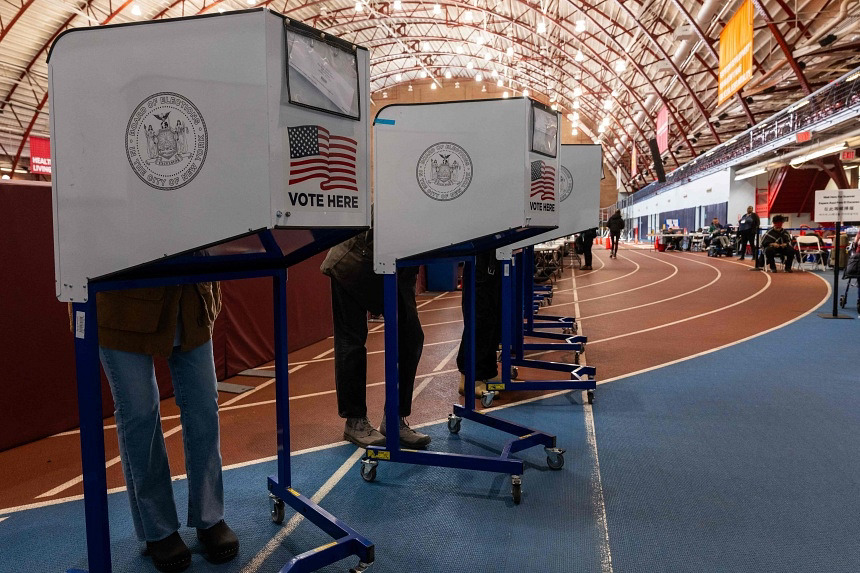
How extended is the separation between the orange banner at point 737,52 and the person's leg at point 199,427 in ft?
39.7

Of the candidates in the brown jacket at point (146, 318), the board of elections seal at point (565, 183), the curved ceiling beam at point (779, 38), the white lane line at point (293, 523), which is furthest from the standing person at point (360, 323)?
the curved ceiling beam at point (779, 38)

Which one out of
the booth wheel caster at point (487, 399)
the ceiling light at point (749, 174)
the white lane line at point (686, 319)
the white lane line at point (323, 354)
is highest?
the ceiling light at point (749, 174)

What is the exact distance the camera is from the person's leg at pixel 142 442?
1.85 meters

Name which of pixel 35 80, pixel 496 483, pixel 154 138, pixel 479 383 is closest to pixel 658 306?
pixel 479 383

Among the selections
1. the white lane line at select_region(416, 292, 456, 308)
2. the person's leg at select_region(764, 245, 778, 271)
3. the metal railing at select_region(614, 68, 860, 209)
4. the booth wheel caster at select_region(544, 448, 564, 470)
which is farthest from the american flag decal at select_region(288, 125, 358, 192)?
the metal railing at select_region(614, 68, 860, 209)

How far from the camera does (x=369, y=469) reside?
2.74 metres

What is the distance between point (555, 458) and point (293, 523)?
1.34 metres

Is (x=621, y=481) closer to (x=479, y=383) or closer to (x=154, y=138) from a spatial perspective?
(x=479, y=383)

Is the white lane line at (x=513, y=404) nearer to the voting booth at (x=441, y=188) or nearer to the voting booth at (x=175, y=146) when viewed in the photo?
the voting booth at (x=441, y=188)

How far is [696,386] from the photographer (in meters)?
4.41

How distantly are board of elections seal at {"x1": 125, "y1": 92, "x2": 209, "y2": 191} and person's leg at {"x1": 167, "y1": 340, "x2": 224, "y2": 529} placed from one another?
0.74m

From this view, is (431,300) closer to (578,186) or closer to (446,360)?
(578,186)

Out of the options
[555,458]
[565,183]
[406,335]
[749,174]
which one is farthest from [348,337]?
[749,174]

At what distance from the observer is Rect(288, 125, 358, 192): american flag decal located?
154 centimetres
